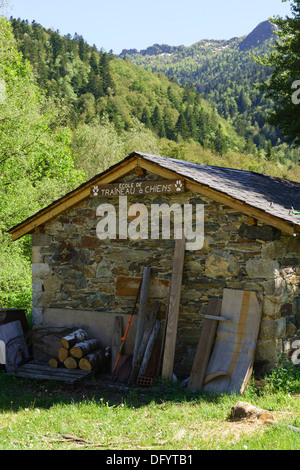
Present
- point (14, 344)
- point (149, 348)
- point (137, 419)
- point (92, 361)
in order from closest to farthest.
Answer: point (137, 419) → point (149, 348) → point (92, 361) → point (14, 344)

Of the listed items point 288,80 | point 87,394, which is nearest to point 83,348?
point 87,394

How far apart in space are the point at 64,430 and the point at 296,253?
15.6 ft

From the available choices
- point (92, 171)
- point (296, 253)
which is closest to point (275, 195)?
point (296, 253)

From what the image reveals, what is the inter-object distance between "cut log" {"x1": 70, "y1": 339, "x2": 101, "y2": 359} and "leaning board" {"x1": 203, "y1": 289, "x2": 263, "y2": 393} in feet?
7.08

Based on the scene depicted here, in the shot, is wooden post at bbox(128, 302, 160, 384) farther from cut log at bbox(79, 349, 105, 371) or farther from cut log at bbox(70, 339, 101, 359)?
cut log at bbox(70, 339, 101, 359)

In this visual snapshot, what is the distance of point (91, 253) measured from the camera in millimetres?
9203

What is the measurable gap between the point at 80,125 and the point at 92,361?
40.8 metres

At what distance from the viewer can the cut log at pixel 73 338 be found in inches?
330

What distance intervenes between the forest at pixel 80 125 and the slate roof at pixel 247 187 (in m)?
7.60

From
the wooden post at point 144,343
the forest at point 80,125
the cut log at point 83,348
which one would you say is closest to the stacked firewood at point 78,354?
the cut log at point 83,348

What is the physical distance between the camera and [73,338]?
27.9ft

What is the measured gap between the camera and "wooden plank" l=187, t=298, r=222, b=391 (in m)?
7.61

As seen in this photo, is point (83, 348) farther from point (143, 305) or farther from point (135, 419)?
point (135, 419)

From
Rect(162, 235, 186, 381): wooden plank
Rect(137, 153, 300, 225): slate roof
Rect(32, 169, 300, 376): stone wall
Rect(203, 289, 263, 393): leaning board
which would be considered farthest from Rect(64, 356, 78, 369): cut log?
Rect(137, 153, 300, 225): slate roof
